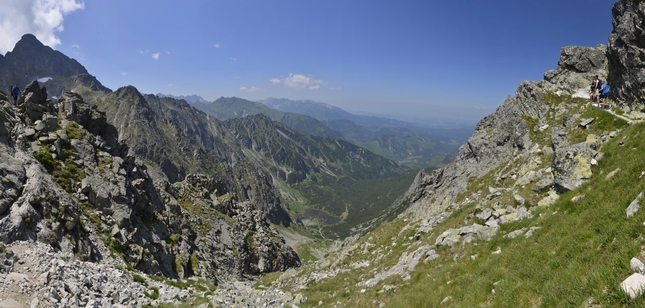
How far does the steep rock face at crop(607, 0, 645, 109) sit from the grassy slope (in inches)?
866

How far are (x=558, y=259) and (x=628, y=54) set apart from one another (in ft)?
137

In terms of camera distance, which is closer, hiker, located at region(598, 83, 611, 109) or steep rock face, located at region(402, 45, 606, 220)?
hiker, located at region(598, 83, 611, 109)

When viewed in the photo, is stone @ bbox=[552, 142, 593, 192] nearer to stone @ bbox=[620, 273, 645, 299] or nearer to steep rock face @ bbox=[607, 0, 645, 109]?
stone @ bbox=[620, 273, 645, 299]

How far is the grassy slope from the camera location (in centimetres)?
825

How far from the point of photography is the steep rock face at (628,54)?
110 feet

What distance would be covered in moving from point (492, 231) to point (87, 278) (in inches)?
1004

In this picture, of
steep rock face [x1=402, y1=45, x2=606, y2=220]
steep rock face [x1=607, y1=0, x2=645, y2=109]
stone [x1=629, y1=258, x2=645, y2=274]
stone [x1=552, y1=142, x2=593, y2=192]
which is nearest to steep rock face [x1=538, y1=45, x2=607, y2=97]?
steep rock face [x1=402, y1=45, x2=606, y2=220]

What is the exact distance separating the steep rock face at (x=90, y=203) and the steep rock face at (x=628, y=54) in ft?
185

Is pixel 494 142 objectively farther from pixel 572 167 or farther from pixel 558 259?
pixel 558 259

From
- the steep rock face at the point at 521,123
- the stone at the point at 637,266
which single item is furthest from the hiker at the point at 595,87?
the stone at the point at 637,266

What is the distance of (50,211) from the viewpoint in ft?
81.8

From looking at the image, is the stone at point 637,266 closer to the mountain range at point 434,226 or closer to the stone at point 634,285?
the mountain range at point 434,226

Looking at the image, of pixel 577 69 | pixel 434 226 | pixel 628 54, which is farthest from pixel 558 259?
pixel 577 69

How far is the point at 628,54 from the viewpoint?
36.4 meters
